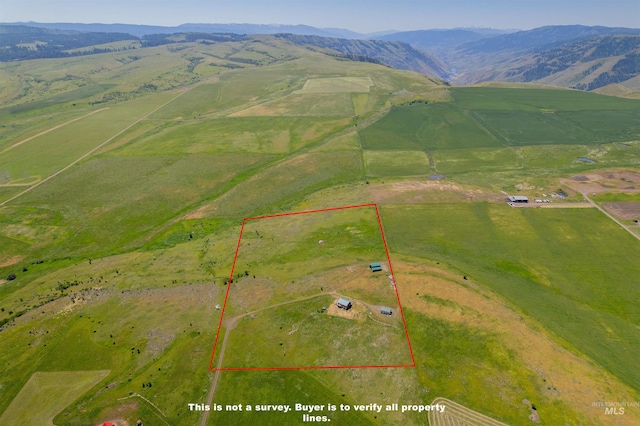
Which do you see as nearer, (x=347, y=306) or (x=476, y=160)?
(x=347, y=306)

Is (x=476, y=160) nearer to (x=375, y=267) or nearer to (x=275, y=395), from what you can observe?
(x=375, y=267)

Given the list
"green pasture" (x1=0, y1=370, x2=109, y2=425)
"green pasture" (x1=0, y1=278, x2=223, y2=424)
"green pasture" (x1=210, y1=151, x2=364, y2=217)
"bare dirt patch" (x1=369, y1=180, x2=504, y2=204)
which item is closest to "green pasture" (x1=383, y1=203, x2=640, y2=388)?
"bare dirt patch" (x1=369, y1=180, x2=504, y2=204)

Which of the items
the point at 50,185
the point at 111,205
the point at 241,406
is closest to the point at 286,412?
the point at 241,406

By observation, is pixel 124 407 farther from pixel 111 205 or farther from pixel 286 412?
pixel 111 205

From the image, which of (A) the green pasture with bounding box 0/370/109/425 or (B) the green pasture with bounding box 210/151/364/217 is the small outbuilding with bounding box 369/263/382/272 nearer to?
(B) the green pasture with bounding box 210/151/364/217

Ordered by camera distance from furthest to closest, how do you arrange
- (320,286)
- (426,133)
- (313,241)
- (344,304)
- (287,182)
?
1. (426,133)
2. (287,182)
3. (313,241)
4. (320,286)
5. (344,304)

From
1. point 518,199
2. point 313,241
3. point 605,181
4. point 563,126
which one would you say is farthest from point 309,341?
point 563,126

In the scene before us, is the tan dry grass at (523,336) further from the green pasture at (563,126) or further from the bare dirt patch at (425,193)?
the green pasture at (563,126)


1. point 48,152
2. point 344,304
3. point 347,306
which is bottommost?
point 347,306
